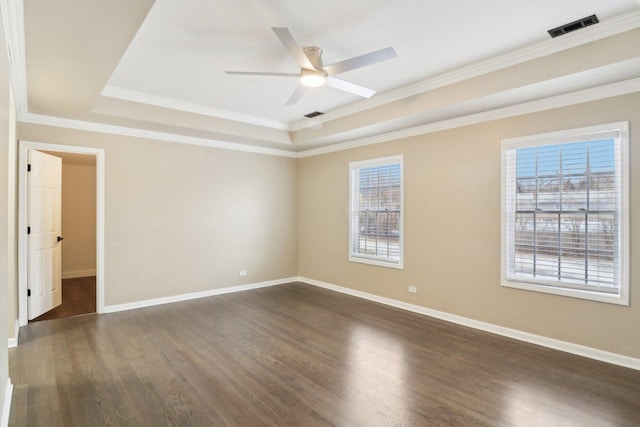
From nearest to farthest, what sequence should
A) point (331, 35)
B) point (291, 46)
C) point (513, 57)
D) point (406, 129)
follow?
point (291, 46), point (331, 35), point (513, 57), point (406, 129)

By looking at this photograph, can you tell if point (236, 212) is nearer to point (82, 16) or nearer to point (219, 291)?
point (219, 291)

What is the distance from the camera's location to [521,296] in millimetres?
3867

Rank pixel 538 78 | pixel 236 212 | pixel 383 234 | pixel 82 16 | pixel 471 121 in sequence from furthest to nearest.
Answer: pixel 236 212 → pixel 383 234 → pixel 471 121 → pixel 538 78 → pixel 82 16

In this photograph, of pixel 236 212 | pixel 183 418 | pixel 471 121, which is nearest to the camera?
pixel 183 418

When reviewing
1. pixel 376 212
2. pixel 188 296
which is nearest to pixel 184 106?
pixel 188 296

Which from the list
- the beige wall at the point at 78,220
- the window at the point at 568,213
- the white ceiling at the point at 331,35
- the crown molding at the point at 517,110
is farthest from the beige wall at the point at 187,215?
the window at the point at 568,213

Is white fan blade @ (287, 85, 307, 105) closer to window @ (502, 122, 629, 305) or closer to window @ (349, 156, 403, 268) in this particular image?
window @ (349, 156, 403, 268)

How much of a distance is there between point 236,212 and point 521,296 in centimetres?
446

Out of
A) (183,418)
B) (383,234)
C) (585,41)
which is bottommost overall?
(183,418)

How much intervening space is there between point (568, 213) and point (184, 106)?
4.91 m

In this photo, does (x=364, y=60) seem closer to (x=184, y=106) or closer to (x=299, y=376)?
(x=299, y=376)

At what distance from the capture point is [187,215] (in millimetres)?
5469

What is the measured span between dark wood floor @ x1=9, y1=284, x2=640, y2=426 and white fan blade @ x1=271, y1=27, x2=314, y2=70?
271 cm

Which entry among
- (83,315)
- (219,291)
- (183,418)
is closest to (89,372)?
(183,418)
